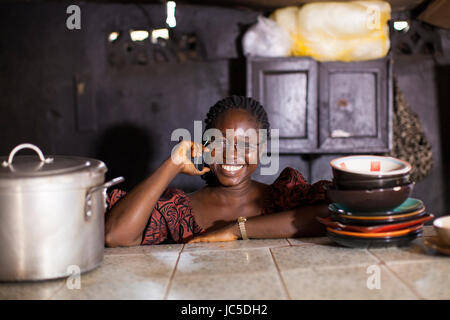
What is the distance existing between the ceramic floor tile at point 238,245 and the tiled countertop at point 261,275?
18mm

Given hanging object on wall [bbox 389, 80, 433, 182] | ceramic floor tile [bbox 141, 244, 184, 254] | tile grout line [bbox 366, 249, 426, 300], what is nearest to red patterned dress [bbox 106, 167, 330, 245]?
ceramic floor tile [bbox 141, 244, 184, 254]

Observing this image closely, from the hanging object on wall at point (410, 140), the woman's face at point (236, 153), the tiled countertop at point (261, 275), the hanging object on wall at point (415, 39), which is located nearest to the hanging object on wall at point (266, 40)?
the hanging object on wall at point (415, 39)

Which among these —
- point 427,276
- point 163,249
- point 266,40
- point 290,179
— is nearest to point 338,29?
point 266,40

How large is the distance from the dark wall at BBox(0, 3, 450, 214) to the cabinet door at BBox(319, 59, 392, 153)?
13.8 inches

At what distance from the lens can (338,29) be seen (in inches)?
146

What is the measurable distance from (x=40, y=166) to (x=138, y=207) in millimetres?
586

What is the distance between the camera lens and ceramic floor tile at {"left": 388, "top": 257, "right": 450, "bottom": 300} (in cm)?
107

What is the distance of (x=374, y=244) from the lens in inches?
54.6

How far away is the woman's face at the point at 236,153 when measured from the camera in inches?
80.4

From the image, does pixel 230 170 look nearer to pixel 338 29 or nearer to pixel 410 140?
pixel 338 29

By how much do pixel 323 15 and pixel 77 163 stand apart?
2871 millimetres

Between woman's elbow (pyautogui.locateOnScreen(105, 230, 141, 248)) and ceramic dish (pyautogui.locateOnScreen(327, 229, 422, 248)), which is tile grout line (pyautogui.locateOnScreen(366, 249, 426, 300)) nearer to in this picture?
ceramic dish (pyautogui.locateOnScreen(327, 229, 422, 248))

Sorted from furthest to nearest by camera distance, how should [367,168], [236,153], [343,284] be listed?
1. [236,153]
2. [367,168]
3. [343,284]
